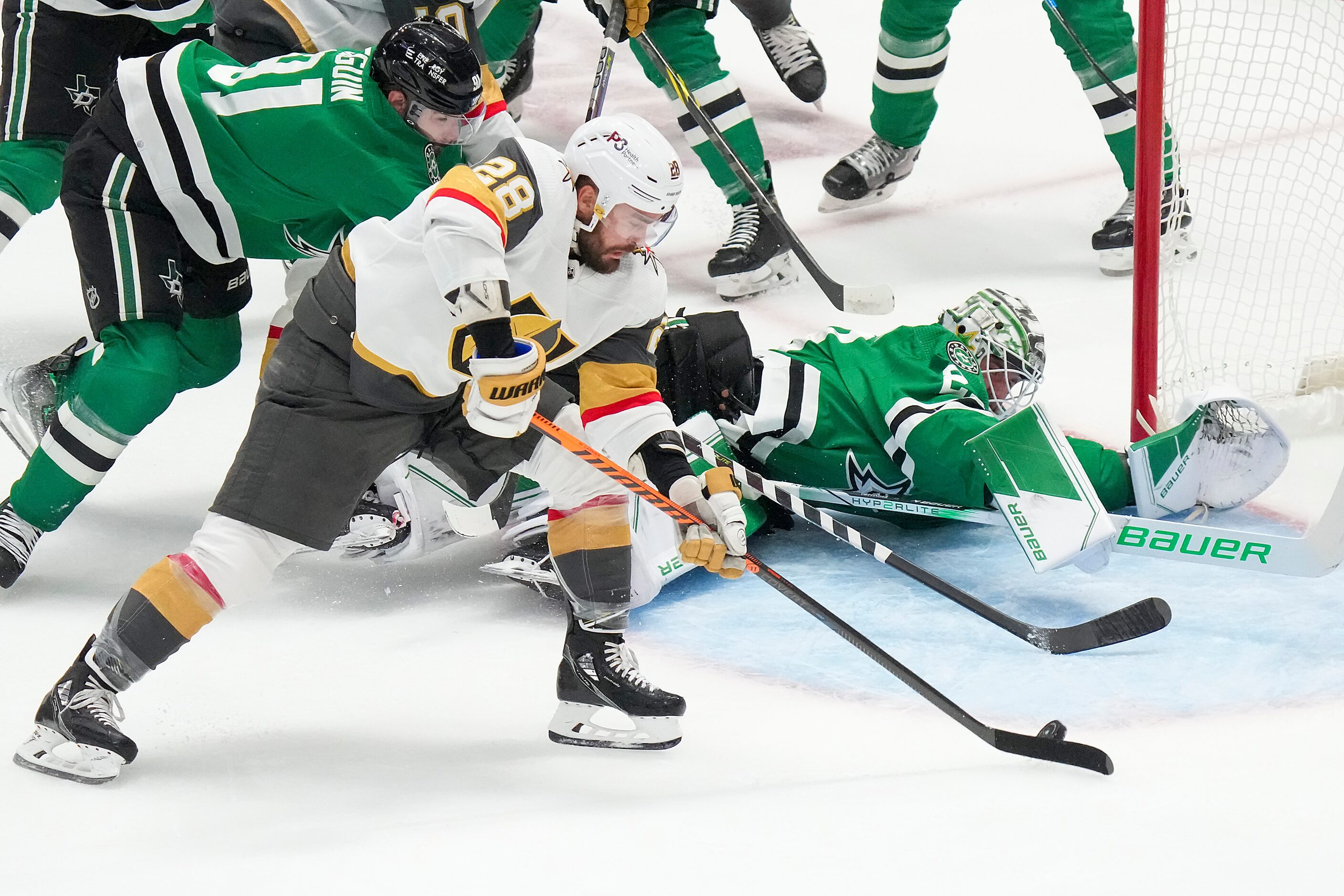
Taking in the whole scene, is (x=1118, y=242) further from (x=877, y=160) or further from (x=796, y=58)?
(x=796, y=58)

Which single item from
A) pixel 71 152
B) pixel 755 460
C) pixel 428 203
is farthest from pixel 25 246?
pixel 428 203

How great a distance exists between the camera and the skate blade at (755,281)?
169 inches

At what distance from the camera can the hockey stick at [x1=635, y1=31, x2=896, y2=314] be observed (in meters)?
4.04

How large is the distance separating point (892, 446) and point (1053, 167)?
8.65ft

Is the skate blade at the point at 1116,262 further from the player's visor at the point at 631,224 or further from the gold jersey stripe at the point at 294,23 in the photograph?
the player's visor at the point at 631,224

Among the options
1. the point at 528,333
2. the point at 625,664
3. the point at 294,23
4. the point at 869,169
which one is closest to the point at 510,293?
the point at 528,333

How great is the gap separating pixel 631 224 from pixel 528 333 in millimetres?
226

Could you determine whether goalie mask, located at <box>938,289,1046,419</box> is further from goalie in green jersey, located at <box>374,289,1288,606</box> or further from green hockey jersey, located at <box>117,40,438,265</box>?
green hockey jersey, located at <box>117,40,438,265</box>

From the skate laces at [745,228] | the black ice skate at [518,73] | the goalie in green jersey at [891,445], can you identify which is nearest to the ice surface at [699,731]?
the goalie in green jersey at [891,445]

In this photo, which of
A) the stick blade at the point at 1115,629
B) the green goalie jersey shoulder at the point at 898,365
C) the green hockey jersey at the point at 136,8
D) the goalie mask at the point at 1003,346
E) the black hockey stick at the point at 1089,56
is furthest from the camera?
the black hockey stick at the point at 1089,56

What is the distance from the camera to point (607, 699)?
2.31 m

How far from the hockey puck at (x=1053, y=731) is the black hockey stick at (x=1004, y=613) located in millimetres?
391

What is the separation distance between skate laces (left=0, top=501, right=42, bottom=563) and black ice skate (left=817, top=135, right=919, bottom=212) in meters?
Result: 2.76

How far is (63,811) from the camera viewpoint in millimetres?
2078
